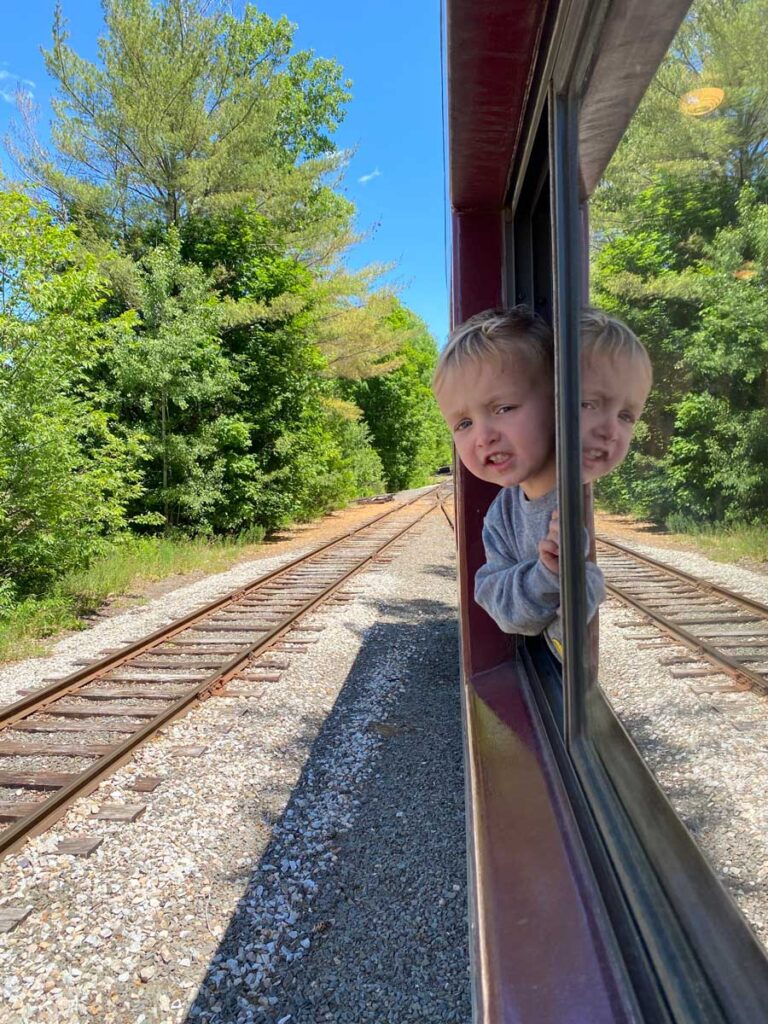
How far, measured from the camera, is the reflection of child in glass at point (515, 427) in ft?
3.82

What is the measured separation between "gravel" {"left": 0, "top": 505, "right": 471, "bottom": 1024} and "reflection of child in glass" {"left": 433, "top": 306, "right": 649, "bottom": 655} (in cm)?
190

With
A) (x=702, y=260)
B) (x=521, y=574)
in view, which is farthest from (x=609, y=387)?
(x=521, y=574)

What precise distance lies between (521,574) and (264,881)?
253cm

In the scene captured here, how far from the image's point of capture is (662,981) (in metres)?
0.75

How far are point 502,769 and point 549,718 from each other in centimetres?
17

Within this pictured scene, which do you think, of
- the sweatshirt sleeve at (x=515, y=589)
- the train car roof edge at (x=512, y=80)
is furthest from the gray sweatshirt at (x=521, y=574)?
the train car roof edge at (x=512, y=80)

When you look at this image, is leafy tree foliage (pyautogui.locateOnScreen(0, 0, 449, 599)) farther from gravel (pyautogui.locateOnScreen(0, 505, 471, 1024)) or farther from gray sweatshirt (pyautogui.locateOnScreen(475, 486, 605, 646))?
gray sweatshirt (pyautogui.locateOnScreen(475, 486, 605, 646))

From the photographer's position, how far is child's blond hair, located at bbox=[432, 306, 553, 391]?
1170mm

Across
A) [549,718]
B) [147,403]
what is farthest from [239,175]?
[549,718]

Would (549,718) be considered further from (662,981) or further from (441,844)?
(441,844)

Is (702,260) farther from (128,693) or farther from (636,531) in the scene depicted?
(128,693)

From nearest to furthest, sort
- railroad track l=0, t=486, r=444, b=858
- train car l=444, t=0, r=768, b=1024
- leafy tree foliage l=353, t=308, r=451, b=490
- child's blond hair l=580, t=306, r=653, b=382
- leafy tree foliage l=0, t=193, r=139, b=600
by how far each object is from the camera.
Answer: train car l=444, t=0, r=768, b=1024 < child's blond hair l=580, t=306, r=653, b=382 < railroad track l=0, t=486, r=444, b=858 < leafy tree foliage l=0, t=193, r=139, b=600 < leafy tree foliage l=353, t=308, r=451, b=490

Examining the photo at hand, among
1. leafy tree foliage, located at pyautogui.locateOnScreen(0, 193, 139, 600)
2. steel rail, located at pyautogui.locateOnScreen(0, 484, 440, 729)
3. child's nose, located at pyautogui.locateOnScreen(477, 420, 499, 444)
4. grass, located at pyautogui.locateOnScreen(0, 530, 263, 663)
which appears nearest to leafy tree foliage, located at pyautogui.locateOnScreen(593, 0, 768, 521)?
child's nose, located at pyautogui.locateOnScreen(477, 420, 499, 444)

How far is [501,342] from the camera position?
3.88 ft
